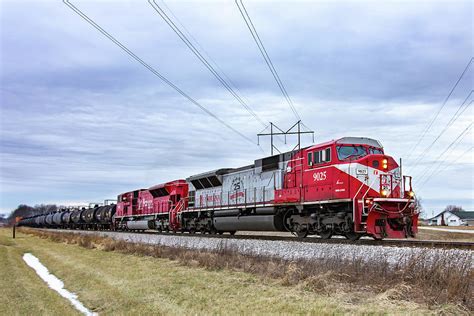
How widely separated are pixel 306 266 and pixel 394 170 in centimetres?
658

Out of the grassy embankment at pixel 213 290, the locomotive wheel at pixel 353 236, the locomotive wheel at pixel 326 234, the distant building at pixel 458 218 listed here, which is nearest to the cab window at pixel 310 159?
the locomotive wheel at pixel 326 234

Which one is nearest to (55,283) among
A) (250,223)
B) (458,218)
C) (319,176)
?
(319,176)

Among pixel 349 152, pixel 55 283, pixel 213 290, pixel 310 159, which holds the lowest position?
pixel 55 283

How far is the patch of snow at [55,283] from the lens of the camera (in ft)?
30.0

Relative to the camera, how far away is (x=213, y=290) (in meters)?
9.35

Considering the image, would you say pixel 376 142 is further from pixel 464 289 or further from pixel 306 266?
pixel 464 289

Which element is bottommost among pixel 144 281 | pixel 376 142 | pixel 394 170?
pixel 144 281

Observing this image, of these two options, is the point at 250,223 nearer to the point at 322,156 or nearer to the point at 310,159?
the point at 310,159

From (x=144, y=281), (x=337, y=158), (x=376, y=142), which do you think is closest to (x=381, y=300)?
(x=144, y=281)

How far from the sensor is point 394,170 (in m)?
15.5

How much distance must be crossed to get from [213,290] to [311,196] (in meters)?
8.00

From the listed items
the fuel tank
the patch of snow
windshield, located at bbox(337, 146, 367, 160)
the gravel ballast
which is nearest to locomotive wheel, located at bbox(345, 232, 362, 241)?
the gravel ballast

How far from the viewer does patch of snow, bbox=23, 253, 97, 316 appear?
9150 mm

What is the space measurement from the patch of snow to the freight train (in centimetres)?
838
